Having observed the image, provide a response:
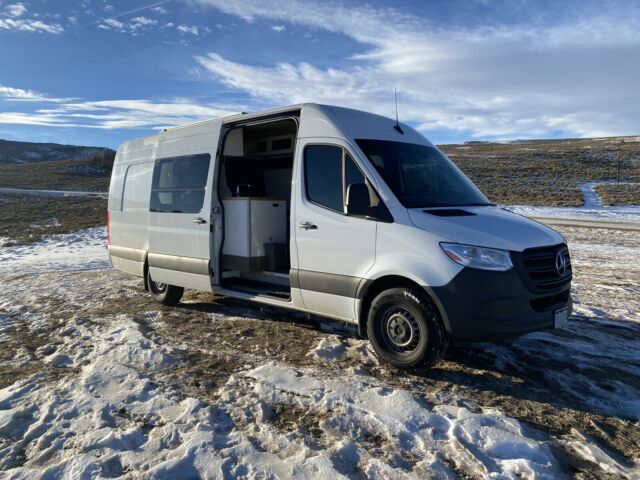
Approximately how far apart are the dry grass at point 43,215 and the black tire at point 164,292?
30.1ft

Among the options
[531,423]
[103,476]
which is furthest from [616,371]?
[103,476]

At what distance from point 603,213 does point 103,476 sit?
84.2 ft

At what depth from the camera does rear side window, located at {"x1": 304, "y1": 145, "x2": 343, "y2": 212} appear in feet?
17.4

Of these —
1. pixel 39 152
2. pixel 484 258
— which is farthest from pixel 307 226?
pixel 39 152

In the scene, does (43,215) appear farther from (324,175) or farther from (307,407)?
(307,407)

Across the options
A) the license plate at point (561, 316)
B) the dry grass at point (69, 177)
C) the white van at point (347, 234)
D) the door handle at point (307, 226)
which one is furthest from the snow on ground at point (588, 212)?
the dry grass at point (69, 177)

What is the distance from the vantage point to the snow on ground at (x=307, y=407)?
3.27 meters

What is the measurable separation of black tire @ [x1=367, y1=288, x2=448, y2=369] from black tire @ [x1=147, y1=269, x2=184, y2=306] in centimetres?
379

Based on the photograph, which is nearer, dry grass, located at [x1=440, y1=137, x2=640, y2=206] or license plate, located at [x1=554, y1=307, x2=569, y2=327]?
license plate, located at [x1=554, y1=307, x2=569, y2=327]

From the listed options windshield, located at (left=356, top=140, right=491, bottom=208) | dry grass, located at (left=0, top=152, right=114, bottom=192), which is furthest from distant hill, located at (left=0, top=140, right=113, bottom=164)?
windshield, located at (left=356, top=140, right=491, bottom=208)

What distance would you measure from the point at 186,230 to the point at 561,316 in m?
4.83

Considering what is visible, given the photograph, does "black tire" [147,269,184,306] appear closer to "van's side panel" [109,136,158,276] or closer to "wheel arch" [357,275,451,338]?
"van's side panel" [109,136,158,276]

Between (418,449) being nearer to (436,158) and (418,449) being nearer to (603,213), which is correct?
(436,158)

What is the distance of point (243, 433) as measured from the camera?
366 cm
